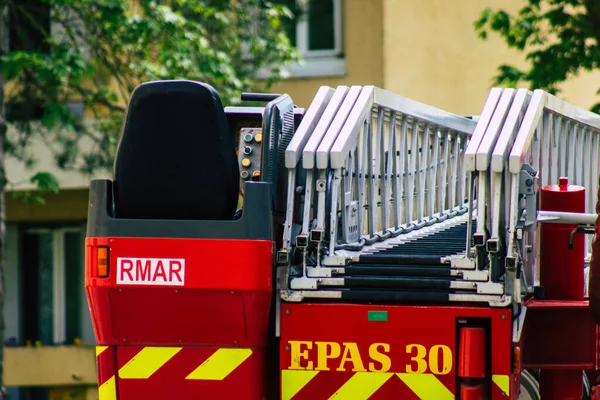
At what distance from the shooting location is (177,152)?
5.30m

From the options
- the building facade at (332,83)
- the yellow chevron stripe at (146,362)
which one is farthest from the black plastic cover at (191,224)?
the building facade at (332,83)

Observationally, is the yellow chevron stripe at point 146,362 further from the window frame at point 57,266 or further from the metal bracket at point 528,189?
the window frame at point 57,266

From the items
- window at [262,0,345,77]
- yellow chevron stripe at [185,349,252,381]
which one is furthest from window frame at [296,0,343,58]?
yellow chevron stripe at [185,349,252,381]

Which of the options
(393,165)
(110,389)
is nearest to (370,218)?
(393,165)

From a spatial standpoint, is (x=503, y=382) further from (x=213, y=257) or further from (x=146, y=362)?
(x=146, y=362)

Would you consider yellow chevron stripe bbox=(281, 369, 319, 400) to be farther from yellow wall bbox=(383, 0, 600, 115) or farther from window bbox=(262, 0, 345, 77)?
window bbox=(262, 0, 345, 77)

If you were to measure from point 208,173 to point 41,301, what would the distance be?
10.8 meters

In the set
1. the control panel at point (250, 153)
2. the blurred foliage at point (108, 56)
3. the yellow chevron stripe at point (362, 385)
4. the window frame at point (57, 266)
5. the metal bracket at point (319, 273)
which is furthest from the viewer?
the window frame at point (57, 266)

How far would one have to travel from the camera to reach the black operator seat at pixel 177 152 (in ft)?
17.3

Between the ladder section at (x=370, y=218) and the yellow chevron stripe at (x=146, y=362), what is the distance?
1.87 feet

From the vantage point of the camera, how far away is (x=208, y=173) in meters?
5.32

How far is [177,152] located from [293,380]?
43.0 inches

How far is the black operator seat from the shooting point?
17.3ft

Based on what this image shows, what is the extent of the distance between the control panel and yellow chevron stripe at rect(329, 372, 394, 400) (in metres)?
1.22
